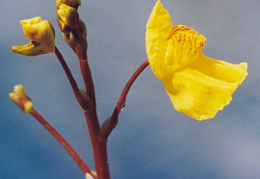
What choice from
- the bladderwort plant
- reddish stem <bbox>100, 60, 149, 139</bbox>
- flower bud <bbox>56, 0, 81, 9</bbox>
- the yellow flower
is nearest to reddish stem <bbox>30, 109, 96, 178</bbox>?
the bladderwort plant

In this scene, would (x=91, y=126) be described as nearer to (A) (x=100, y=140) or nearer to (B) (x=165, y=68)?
(A) (x=100, y=140)

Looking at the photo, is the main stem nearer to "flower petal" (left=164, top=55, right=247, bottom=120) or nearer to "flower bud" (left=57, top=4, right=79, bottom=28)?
"flower bud" (left=57, top=4, right=79, bottom=28)

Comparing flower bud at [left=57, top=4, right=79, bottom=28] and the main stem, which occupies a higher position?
flower bud at [left=57, top=4, right=79, bottom=28]

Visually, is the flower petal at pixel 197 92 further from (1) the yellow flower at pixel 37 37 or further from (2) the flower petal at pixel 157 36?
(1) the yellow flower at pixel 37 37

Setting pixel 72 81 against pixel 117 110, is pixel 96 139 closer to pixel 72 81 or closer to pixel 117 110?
pixel 117 110

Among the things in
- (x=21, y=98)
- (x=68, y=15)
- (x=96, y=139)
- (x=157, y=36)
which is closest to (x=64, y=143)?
(x=96, y=139)

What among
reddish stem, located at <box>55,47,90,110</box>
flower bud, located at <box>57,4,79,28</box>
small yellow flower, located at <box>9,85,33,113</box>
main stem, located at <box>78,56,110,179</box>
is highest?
flower bud, located at <box>57,4,79,28</box>

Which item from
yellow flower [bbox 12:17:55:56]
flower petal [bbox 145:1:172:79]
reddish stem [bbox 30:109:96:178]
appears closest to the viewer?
reddish stem [bbox 30:109:96:178]

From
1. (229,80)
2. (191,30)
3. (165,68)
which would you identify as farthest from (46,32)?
(229,80)
